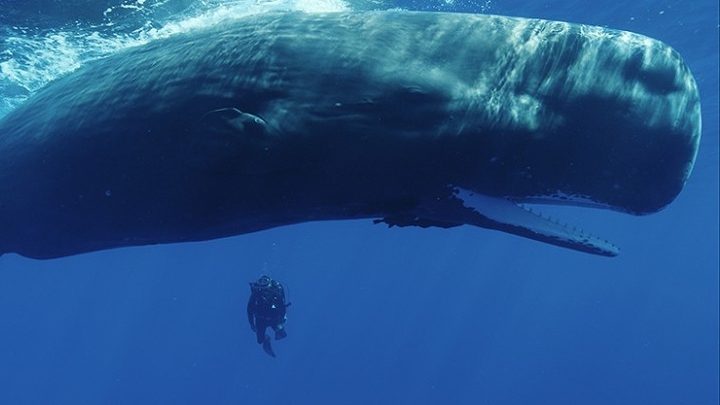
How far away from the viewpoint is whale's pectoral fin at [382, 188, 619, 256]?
3.07 metres

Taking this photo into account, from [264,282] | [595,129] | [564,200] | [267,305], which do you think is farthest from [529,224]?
[267,305]

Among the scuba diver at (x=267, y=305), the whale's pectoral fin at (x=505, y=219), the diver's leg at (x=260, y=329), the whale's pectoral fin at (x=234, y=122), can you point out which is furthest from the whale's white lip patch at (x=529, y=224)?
the diver's leg at (x=260, y=329)

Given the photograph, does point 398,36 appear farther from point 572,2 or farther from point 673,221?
point 673,221

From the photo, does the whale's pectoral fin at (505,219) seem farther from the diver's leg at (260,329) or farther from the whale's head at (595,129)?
the diver's leg at (260,329)

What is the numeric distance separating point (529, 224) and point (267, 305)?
60.9ft

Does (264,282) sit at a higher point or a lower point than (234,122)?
lower

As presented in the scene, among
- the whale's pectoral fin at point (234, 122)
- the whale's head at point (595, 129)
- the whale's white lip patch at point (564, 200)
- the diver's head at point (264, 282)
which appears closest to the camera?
the whale's head at point (595, 129)

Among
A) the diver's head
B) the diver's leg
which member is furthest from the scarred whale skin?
the diver's leg

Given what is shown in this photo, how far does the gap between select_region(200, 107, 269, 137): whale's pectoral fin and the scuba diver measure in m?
17.7

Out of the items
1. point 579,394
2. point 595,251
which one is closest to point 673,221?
point 579,394

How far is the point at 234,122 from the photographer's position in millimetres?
3217

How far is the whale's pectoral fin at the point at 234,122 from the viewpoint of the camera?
125 inches

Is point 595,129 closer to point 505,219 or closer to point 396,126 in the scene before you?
point 505,219

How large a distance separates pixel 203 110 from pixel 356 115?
95cm
